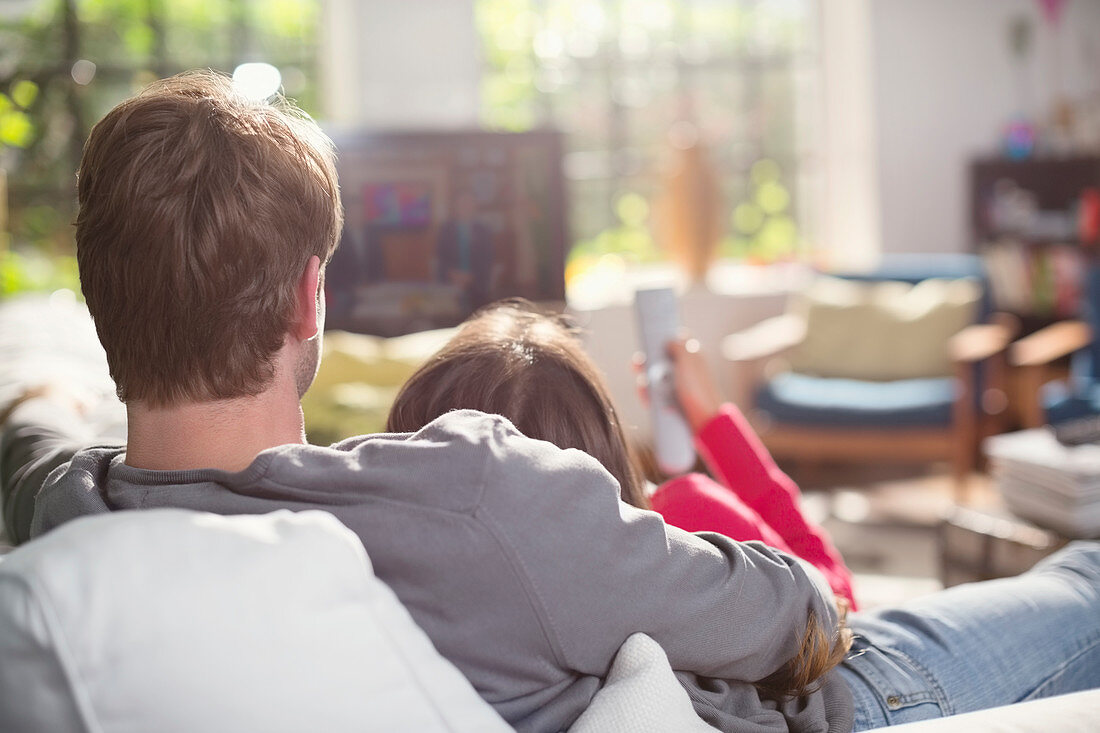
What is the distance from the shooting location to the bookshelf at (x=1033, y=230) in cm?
482

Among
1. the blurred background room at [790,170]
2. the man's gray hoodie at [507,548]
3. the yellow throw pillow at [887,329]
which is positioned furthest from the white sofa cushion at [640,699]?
the yellow throw pillow at [887,329]

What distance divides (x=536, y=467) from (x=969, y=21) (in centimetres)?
544

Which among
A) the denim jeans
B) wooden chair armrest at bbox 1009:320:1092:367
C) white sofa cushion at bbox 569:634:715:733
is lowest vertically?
wooden chair armrest at bbox 1009:320:1092:367

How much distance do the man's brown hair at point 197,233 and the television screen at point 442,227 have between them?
44.7 inches

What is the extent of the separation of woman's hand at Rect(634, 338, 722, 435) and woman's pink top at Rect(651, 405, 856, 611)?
54 millimetres

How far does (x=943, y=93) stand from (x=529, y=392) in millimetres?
5029

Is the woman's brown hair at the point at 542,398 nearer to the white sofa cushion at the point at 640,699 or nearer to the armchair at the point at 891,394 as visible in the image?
the white sofa cushion at the point at 640,699

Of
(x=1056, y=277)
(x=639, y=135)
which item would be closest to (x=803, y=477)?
(x=1056, y=277)

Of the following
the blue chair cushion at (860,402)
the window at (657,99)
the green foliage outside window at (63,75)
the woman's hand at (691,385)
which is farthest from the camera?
the window at (657,99)

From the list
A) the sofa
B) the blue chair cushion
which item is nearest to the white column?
the blue chair cushion

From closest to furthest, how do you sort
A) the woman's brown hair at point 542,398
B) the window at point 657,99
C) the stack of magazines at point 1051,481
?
the woman's brown hair at point 542,398
the stack of magazines at point 1051,481
the window at point 657,99

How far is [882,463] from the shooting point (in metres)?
4.82

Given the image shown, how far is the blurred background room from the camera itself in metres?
4.00

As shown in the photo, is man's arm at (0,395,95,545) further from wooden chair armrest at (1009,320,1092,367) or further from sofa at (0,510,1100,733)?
wooden chair armrest at (1009,320,1092,367)
